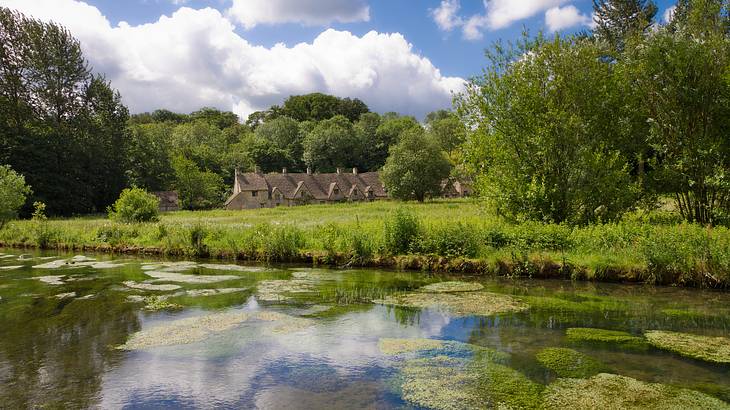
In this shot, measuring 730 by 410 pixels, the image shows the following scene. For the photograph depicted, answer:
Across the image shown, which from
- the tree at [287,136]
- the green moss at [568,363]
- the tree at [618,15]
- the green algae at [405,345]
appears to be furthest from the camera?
the tree at [287,136]

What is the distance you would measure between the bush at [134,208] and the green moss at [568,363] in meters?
31.4

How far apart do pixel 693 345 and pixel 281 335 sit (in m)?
8.69

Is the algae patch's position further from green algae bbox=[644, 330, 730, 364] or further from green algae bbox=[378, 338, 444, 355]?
green algae bbox=[644, 330, 730, 364]

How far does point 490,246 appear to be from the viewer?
61.1 feet

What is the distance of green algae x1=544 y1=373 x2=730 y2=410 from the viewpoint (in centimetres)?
704

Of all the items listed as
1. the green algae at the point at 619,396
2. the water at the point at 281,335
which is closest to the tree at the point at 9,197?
the water at the point at 281,335

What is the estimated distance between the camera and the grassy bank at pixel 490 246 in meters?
14.9

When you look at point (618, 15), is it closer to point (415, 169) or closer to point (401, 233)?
point (415, 169)

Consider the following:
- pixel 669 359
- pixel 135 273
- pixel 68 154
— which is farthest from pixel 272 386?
pixel 68 154

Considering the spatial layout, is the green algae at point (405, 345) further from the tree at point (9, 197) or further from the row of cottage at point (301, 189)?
the row of cottage at point (301, 189)

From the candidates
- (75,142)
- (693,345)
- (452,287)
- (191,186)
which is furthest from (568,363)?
(191,186)

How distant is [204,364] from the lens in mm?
9266

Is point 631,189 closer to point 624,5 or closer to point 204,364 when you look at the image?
point 204,364

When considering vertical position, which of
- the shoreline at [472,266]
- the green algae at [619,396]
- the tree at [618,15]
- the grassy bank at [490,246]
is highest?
the tree at [618,15]
